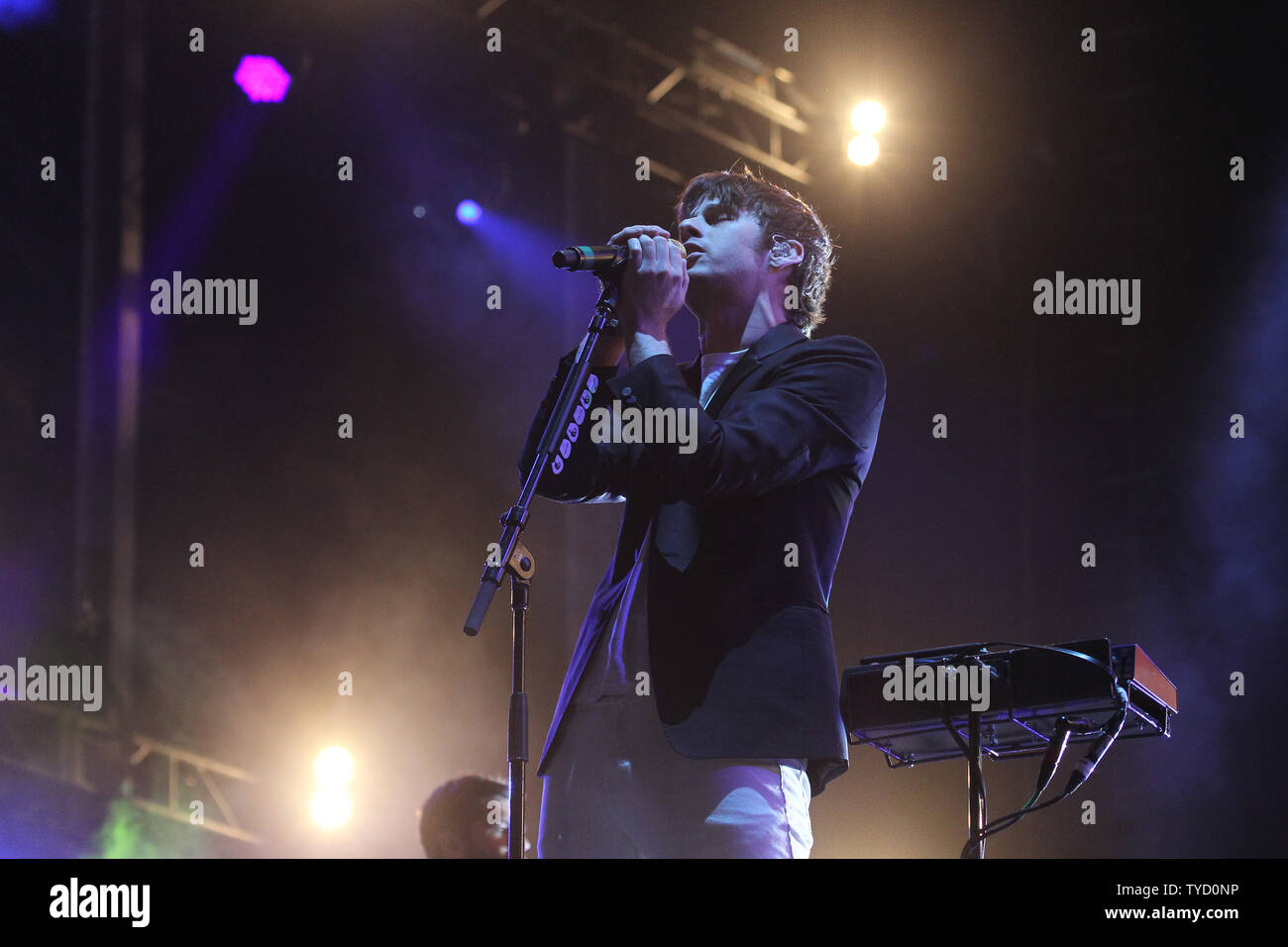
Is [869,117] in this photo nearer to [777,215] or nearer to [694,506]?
[777,215]

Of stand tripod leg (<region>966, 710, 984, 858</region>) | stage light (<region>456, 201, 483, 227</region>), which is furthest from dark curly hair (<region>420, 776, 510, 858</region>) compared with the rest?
stage light (<region>456, 201, 483, 227</region>)

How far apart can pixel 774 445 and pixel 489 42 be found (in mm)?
4459

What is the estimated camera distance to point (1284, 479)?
4.77m

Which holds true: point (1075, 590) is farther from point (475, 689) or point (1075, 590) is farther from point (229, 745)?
point (229, 745)

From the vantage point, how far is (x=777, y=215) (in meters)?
2.31

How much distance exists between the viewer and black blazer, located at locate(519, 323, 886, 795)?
1831 mm

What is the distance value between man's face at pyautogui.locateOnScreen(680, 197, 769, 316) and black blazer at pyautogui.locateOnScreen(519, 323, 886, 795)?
0.16 meters

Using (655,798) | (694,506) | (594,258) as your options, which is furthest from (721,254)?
(655,798)

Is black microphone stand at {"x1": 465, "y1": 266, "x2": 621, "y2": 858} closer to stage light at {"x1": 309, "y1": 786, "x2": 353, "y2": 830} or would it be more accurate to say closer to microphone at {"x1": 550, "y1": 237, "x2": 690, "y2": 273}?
microphone at {"x1": 550, "y1": 237, "x2": 690, "y2": 273}

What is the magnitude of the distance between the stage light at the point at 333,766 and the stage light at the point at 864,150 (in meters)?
3.66

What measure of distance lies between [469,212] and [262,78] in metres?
1.11

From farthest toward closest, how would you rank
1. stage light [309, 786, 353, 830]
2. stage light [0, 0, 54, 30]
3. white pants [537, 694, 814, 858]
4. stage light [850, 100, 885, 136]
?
1. stage light [309, 786, 353, 830]
2. stage light [850, 100, 885, 136]
3. stage light [0, 0, 54, 30]
4. white pants [537, 694, 814, 858]

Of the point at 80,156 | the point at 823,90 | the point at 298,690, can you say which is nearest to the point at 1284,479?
the point at 823,90

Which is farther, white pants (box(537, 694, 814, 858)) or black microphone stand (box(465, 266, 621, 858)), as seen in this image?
black microphone stand (box(465, 266, 621, 858))
